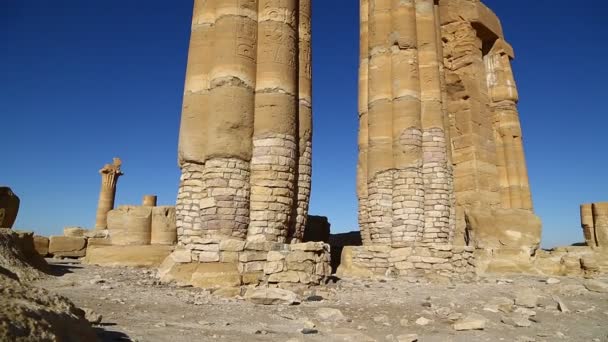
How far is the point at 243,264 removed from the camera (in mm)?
7848

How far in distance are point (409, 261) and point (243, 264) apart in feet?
19.0

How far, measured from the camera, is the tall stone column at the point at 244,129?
327 inches

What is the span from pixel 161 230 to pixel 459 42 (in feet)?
45.6

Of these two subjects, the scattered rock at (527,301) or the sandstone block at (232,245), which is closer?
the scattered rock at (527,301)

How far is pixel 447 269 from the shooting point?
36.9 feet

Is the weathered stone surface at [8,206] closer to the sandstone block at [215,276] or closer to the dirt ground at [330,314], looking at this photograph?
the dirt ground at [330,314]

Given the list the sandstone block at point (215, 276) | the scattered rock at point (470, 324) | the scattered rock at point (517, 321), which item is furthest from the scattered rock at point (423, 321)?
the sandstone block at point (215, 276)

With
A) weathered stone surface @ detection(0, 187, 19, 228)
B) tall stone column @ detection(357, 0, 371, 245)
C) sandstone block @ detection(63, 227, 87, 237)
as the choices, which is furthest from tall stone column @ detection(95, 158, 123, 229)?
tall stone column @ detection(357, 0, 371, 245)

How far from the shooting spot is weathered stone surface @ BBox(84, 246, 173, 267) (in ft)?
36.8

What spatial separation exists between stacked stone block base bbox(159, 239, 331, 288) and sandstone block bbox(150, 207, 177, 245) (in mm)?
5106

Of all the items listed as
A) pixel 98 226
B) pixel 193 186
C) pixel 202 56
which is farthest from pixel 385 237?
pixel 98 226

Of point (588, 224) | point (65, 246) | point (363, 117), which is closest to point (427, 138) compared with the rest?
point (363, 117)

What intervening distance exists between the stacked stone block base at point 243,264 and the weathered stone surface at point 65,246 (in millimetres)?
9313

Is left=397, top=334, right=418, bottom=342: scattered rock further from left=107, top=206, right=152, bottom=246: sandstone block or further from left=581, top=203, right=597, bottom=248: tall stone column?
left=581, top=203, right=597, bottom=248: tall stone column
